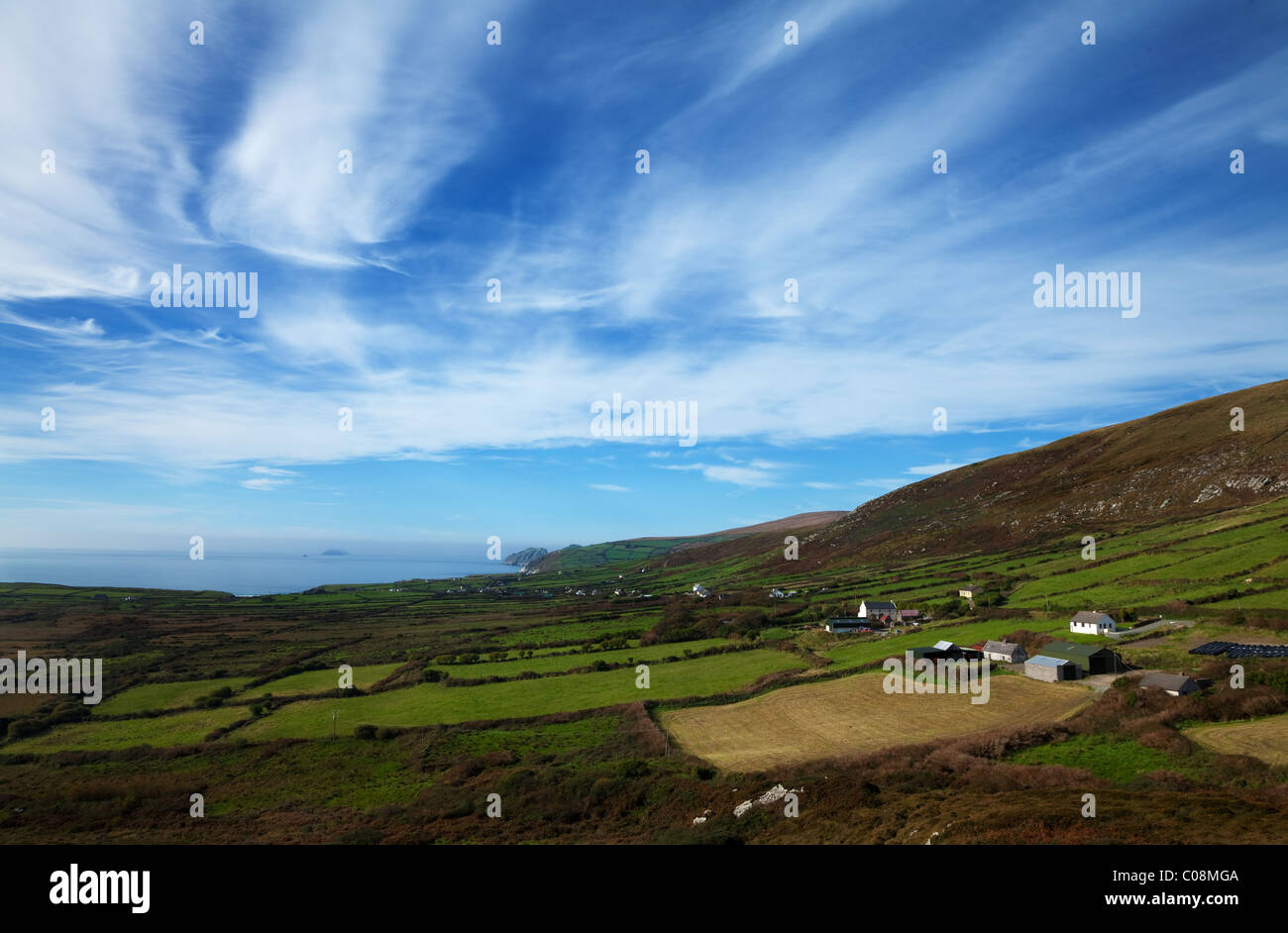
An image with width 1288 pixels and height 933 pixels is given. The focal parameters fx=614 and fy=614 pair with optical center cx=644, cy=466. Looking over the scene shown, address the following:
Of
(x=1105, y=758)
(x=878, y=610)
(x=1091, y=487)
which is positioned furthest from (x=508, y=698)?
(x=1091, y=487)

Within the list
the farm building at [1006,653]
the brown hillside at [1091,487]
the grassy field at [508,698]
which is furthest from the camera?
the brown hillside at [1091,487]

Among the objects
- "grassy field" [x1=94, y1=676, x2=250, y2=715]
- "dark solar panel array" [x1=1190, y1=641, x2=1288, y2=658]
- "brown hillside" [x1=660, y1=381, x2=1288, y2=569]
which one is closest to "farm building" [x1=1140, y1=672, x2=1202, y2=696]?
"dark solar panel array" [x1=1190, y1=641, x2=1288, y2=658]

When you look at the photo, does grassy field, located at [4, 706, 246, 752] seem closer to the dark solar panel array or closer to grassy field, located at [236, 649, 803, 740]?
grassy field, located at [236, 649, 803, 740]

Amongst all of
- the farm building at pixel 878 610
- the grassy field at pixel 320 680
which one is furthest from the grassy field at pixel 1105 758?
the grassy field at pixel 320 680

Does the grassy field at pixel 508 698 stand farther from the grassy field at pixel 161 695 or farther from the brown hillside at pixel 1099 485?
the brown hillside at pixel 1099 485
